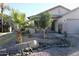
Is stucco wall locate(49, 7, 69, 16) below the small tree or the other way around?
the other way around

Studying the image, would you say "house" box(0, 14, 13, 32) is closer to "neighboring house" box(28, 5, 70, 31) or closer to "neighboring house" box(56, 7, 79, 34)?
"neighboring house" box(28, 5, 70, 31)

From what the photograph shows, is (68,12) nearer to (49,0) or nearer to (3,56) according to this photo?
(49,0)

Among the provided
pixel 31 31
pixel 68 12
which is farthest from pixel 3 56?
pixel 68 12

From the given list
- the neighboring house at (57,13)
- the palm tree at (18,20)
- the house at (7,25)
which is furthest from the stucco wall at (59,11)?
the house at (7,25)

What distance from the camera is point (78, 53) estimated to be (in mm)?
4570

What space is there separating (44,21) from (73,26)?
1.64 feet

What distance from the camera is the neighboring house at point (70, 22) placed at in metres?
4.55

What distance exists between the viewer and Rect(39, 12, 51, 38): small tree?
452 cm

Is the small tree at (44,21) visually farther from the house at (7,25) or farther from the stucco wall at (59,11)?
the house at (7,25)

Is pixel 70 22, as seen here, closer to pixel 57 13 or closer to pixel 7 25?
pixel 57 13

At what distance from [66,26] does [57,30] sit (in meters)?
0.17

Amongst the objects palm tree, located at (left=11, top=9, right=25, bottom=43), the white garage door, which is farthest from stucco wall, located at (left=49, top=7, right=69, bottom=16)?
palm tree, located at (left=11, top=9, right=25, bottom=43)

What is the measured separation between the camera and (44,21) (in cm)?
452

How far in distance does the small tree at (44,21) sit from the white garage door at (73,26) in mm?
342
